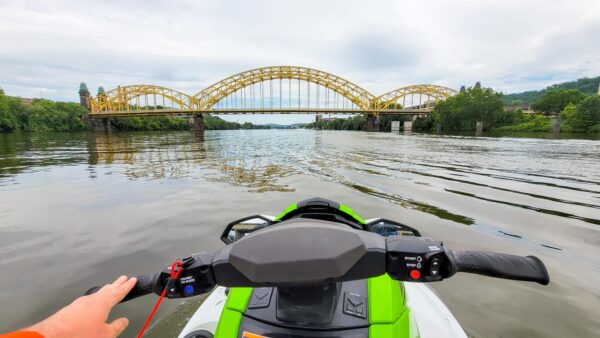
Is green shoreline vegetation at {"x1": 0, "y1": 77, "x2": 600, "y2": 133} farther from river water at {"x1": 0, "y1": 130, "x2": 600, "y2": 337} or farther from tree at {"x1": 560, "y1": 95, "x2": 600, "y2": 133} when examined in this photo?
river water at {"x1": 0, "y1": 130, "x2": 600, "y2": 337}

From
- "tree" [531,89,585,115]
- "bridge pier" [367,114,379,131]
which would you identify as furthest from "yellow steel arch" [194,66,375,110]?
"tree" [531,89,585,115]

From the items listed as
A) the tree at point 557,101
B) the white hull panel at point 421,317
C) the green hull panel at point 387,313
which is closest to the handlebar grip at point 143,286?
the white hull panel at point 421,317

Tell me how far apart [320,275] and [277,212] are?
495 cm

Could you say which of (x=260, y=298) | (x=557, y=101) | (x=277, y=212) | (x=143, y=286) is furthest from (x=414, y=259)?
(x=557, y=101)

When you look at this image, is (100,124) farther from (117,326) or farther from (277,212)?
(117,326)

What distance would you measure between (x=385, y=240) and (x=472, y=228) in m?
4.76

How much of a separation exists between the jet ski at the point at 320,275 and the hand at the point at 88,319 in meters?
0.13

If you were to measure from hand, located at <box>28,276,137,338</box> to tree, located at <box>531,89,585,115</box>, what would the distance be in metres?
102

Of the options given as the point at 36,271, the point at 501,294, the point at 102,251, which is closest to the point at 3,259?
the point at 36,271

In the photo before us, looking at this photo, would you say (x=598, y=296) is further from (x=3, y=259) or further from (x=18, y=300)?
(x=3, y=259)

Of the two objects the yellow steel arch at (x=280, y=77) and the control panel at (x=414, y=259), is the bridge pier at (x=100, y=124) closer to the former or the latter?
the yellow steel arch at (x=280, y=77)

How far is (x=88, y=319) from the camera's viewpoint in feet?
2.97

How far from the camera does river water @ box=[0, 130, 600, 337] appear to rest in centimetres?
285

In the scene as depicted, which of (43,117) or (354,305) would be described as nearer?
(354,305)
